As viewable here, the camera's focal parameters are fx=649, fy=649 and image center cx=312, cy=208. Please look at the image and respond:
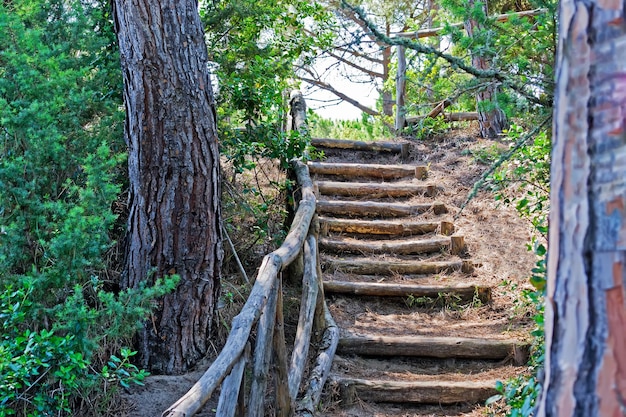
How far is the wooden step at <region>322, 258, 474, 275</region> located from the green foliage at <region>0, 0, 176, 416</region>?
2358 millimetres

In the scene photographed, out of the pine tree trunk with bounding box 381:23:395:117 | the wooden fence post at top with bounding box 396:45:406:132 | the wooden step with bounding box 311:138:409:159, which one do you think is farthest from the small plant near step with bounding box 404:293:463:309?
the pine tree trunk with bounding box 381:23:395:117

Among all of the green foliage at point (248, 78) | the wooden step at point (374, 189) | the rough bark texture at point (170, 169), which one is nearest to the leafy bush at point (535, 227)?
the wooden step at point (374, 189)

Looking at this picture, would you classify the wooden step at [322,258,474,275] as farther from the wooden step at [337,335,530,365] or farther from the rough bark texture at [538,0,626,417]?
the rough bark texture at [538,0,626,417]

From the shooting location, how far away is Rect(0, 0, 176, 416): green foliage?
321 centimetres

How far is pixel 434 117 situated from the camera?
32.5 ft

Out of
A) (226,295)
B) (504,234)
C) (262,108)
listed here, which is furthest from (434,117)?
(226,295)

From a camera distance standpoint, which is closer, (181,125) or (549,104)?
(549,104)

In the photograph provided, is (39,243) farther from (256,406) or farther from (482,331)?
(482,331)

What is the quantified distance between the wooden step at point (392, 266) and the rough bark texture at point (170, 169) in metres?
2.01

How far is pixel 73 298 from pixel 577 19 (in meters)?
2.78

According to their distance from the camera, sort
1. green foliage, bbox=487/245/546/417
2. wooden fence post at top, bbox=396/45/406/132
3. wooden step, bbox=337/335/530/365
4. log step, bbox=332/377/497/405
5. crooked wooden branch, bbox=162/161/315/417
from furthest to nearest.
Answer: wooden fence post at top, bbox=396/45/406/132
wooden step, bbox=337/335/530/365
log step, bbox=332/377/497/405
green foliage, bbox=487/245/546/417
crooked wooden branch, bbox=162/161/315/417

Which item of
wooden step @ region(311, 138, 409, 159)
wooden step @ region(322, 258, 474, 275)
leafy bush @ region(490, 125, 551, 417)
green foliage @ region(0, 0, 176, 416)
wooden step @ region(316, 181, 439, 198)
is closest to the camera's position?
green foliage @ region(0, 0, 176, 416)

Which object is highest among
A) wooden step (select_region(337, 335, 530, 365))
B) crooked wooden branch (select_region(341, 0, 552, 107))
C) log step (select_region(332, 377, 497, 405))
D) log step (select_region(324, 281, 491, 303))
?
crooked wooden branch (select_region(341, 0, 552, 107))

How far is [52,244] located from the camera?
338 centimetres
